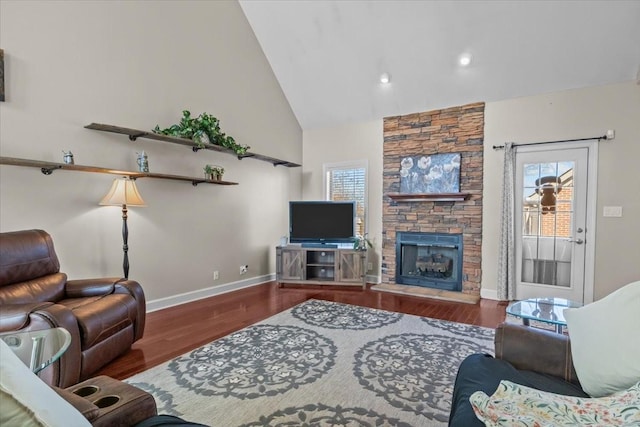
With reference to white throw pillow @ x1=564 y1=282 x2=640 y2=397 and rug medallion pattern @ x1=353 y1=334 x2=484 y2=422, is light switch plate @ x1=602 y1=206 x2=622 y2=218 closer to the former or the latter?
rug medallion pattern @ x1=353 y1=334 x2=484 y2=422

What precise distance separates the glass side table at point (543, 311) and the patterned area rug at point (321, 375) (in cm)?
49

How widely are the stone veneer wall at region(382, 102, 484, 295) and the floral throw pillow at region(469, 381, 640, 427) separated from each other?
388 centimetres

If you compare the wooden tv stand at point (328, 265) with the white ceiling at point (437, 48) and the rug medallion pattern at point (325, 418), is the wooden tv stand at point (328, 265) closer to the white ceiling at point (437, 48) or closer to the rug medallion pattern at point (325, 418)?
the white ceiling at point (437, 48)

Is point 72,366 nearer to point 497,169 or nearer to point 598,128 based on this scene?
point 497,169

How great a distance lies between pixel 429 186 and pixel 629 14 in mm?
2842

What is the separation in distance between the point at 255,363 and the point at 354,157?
13.6ft

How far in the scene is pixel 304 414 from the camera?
1.94 metres

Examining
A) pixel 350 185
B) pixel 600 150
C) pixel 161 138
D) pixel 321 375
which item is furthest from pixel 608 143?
Result: pixel 161 138

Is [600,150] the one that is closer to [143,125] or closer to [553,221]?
[553,221]

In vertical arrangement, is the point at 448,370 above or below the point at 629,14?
below

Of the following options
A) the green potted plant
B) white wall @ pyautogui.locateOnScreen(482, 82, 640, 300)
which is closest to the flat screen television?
the green potted plant

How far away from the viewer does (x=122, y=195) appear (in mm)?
3268

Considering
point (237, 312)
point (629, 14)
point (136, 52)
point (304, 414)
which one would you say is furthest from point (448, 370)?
point (136, 52)

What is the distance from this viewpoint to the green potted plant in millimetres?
3912
